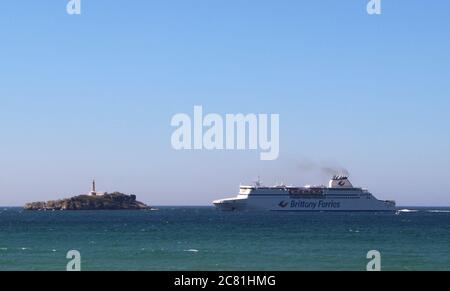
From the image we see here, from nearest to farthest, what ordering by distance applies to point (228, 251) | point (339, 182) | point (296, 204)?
point (228, 251) < point (296, 204) < point (339, 182)

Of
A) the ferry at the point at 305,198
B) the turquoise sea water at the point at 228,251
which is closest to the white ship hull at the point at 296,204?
the ferry at the point at 305,198

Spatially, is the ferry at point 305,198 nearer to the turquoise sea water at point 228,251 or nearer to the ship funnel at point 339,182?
the ship funnel at point 339,182

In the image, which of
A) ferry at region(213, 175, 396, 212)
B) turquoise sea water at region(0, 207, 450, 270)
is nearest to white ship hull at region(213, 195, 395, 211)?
ferry at region(213, 175, 396, 212)

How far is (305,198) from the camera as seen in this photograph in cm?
14912

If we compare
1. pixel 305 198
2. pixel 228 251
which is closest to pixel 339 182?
pixel 305 198

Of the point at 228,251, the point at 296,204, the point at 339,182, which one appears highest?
the point at 339,182

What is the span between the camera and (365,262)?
155 feet

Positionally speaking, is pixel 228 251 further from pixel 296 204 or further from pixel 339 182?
pixel 339 182

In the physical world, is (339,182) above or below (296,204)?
above

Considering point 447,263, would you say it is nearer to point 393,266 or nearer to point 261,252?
point 393,266

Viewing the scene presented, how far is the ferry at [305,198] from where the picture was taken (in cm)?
14775
